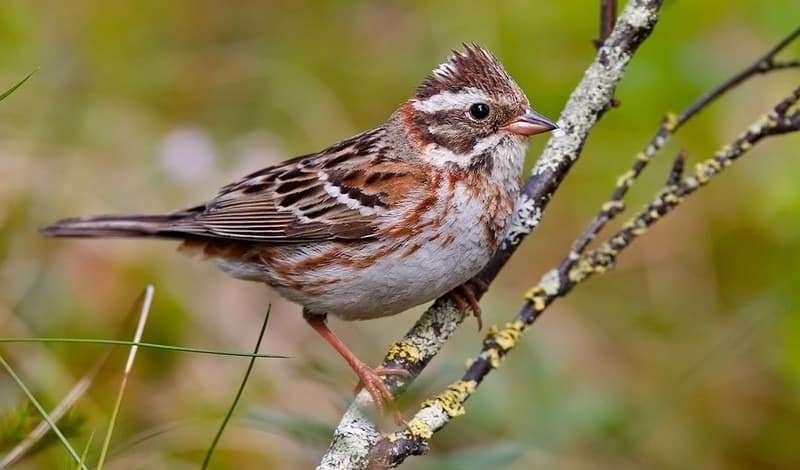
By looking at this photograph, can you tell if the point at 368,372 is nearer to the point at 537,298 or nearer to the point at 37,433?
the point at 537,298

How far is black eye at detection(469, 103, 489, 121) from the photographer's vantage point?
353 cm

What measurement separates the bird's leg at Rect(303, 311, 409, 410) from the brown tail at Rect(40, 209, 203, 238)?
22.3 inches

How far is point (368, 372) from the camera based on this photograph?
3.16 m

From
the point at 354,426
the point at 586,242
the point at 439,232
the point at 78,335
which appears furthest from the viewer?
the point at 78,335

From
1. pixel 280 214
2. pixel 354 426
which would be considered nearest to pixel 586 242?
pixel 354 426

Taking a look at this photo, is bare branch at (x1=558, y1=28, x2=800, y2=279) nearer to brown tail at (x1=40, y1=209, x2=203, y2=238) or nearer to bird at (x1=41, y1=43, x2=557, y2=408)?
bird at (x1=41, y1=43, x2=557, y2=408)

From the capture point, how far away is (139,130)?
5961 mm

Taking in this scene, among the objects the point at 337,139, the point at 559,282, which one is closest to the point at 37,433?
the point at 559,282

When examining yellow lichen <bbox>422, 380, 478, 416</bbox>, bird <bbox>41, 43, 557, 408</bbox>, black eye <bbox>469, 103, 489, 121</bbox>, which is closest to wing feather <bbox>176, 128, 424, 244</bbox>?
bird <bbox>41, 43, 557, 408</bbox>

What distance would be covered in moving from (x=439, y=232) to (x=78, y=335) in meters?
1.97

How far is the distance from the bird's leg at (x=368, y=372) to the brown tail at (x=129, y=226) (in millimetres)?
567

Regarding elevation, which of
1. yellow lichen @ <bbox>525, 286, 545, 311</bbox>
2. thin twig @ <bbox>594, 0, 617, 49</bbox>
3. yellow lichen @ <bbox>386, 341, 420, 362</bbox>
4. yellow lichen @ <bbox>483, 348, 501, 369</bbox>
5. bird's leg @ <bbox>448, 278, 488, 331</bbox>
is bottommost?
yellow lichen @ <bbox>483, 348, 501, 369</bbox>

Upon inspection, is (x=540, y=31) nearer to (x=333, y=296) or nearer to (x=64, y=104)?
(x=64, y=104)

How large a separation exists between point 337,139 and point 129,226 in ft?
6.74
